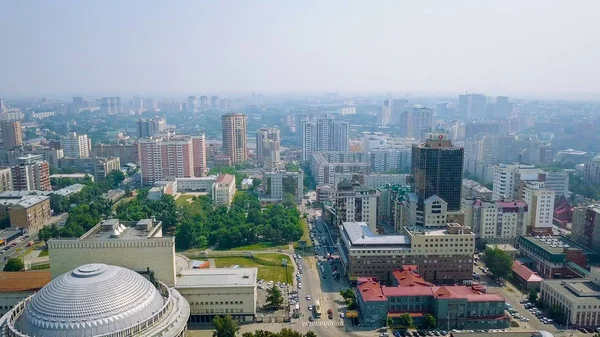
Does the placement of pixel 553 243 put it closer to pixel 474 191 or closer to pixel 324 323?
pixel 474 191

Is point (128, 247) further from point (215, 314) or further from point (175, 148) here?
point (175, 148)

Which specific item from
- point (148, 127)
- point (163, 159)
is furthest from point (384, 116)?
point (163, 159)


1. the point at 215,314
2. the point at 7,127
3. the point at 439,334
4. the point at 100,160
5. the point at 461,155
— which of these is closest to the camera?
the point at 439,334

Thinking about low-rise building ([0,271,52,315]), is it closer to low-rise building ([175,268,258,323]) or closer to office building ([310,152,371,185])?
low-rise building ([175,268,258,323])

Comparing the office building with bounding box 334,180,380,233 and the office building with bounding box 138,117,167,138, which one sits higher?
the office building with bounding box 138,117,167,138

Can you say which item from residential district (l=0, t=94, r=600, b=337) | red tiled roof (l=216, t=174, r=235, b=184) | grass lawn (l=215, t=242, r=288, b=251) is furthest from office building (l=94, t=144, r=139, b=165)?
grass lawn (l=215, t=242, r=288, b=251)

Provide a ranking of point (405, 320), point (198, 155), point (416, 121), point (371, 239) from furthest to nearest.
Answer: point (416, 121), point (198, 155), point (371, 239), point (405, 320)

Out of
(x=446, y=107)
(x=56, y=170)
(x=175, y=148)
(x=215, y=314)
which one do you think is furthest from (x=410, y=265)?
(x=446, y=107)
